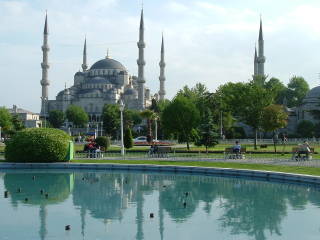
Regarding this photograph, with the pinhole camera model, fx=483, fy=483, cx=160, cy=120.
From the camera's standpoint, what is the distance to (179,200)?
16.1 metres

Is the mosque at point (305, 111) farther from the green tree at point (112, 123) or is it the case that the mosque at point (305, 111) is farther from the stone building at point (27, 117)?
the stone building at point (27, 117)

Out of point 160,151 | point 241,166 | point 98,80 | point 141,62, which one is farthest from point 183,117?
point 98,80

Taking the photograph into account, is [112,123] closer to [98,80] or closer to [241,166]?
[98,80]

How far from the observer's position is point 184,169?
904 inches

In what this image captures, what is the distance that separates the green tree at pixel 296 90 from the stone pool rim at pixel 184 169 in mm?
70377

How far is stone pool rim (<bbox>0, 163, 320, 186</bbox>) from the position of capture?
755 inches

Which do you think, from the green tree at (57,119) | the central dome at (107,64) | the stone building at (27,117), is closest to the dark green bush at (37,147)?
the green tree at (57,119)

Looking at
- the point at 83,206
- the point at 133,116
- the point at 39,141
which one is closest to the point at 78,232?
the point at 83,206

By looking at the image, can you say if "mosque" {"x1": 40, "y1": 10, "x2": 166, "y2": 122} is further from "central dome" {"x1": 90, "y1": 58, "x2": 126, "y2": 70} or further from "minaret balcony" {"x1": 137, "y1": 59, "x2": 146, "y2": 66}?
"minaret balcony" {"x1": 137, "y1": 59, "x2": 146, "y2": 66}

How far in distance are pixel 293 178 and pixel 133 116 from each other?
2992 inches

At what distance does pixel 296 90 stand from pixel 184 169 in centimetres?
7382

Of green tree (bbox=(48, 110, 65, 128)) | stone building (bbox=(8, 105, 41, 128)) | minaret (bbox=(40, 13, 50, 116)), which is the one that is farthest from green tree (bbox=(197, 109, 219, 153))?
stone building (bbox=(8, 105, 41, 128))

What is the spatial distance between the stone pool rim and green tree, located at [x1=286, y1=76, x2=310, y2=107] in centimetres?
→ 7038

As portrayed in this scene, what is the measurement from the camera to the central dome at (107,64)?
13250 cm
